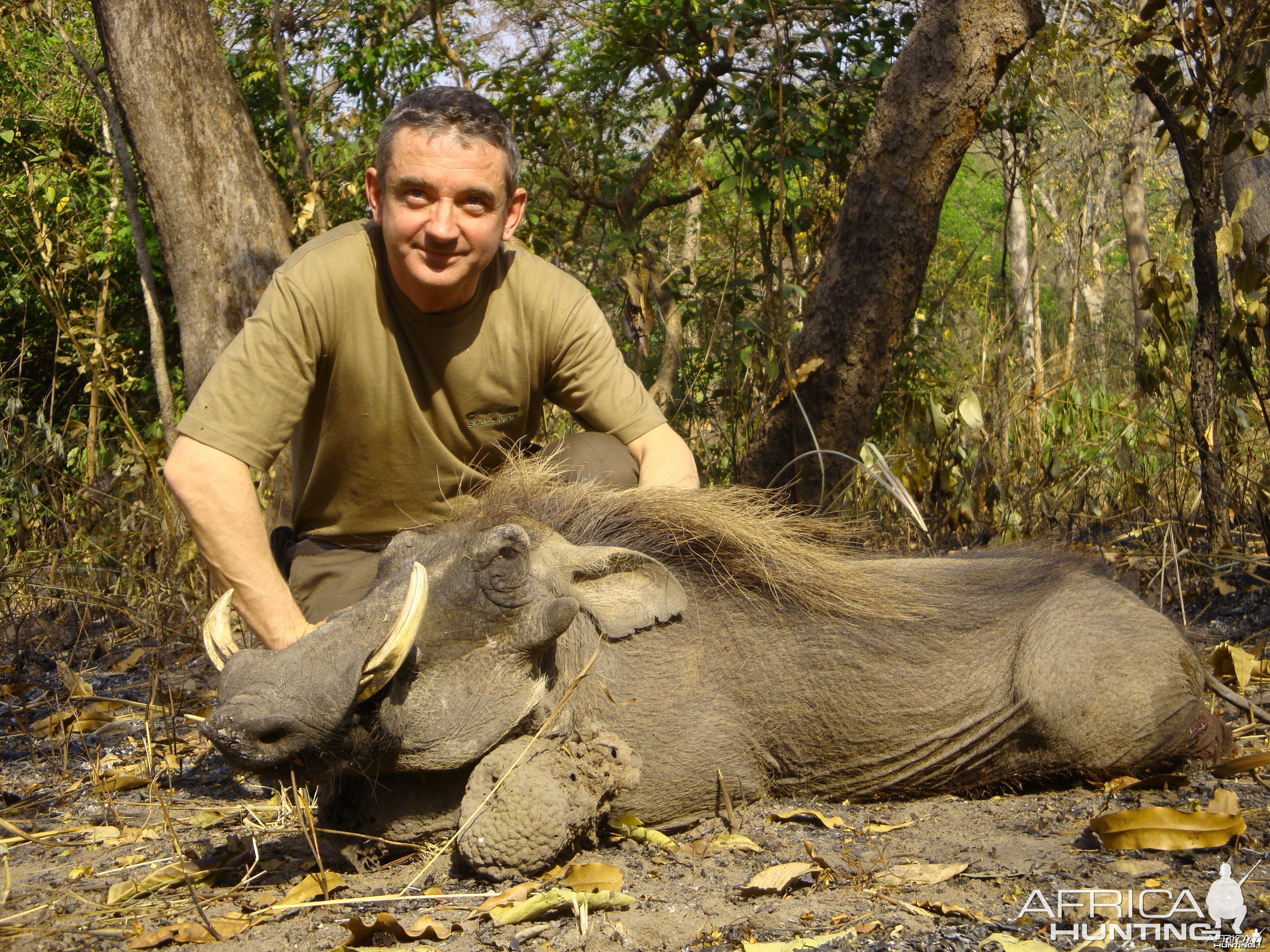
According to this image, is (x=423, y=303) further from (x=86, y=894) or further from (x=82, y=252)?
(x=82, y=252)

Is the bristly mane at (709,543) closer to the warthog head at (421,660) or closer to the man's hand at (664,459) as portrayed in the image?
the warthog head at (421,660)

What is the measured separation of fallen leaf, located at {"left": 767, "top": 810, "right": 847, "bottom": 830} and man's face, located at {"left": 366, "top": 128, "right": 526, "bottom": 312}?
135cm

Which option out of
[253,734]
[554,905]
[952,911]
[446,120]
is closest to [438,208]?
[446,120]

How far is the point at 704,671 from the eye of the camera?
91.6 inches

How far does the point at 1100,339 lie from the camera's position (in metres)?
9.47

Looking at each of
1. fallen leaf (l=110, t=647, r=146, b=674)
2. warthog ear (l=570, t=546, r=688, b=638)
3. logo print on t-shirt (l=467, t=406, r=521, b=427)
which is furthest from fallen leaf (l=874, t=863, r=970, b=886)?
fallen leaf (l=110, t=647, r=146, b=674)

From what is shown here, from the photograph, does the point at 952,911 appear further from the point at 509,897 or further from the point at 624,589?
the point at 624,589

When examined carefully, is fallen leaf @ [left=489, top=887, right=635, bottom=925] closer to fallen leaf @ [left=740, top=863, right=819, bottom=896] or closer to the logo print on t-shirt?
fallen leaf @ [left=740, top=863, right=819, bottom=896]

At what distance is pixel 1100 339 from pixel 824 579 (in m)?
7.98

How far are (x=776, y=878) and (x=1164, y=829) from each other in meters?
0.68

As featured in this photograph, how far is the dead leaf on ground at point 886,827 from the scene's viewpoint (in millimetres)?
2158

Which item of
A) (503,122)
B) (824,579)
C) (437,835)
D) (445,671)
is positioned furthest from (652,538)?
(503,122)

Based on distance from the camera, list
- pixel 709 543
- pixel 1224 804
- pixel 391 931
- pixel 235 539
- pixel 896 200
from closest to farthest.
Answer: pixel 391 931
pixel 1224 804
pixel 235 539
pixel 709 543
pixel 896 200

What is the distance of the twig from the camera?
249 centimetres
